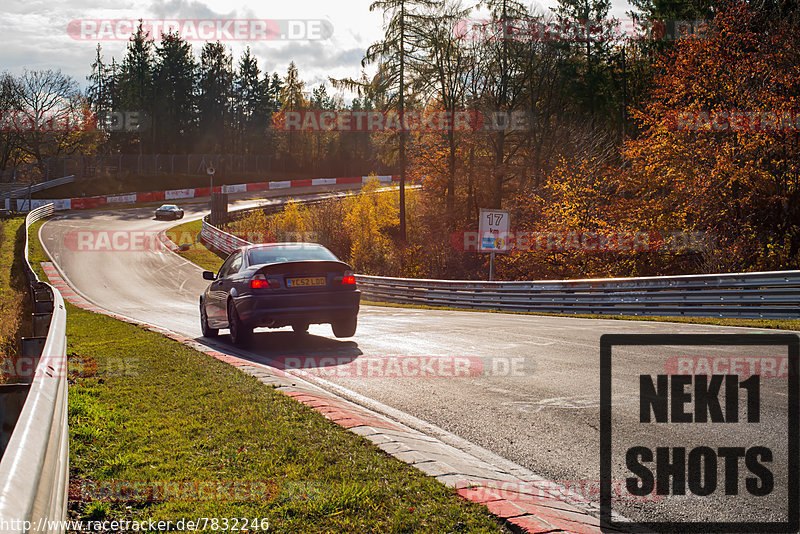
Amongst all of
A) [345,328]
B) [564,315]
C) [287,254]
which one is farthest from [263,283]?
[564,315]

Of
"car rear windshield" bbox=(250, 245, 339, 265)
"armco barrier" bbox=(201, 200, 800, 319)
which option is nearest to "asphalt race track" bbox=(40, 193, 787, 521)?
"car rear windshield" bbox=(250, 245, 339, 265)

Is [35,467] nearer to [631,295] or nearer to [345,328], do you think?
[345,328]

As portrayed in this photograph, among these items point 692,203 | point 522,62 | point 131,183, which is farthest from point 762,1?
point 131,183

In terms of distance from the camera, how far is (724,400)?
602 centimetres

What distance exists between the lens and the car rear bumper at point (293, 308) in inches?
413

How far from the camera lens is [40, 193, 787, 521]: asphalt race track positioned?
4570mm

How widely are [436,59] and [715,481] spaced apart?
39734 millimetres

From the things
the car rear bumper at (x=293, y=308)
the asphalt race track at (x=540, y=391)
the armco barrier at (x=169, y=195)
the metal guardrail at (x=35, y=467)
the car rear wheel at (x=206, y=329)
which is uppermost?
the armco barrier at (x=169, y=195)

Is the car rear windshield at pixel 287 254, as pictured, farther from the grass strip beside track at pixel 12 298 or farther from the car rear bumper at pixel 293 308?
the grass strip beside track at pixel 12 298

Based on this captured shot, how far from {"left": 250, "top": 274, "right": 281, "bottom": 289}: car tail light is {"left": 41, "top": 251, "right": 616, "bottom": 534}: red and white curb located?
3.79 m

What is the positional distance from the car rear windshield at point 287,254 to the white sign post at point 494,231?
14.8m

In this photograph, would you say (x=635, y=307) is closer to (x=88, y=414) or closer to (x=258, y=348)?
(x=258, y=348)

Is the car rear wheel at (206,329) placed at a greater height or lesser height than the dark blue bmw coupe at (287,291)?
lesser

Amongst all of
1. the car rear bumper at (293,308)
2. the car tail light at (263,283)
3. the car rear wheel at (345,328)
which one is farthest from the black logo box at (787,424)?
the car tail light at (263,283)
